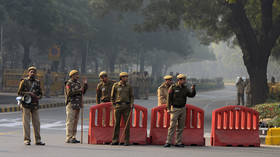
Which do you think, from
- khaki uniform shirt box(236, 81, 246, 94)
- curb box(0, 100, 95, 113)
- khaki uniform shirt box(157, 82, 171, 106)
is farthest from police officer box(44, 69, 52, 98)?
khaki uniform shirt box(157, 82, 171, 106)

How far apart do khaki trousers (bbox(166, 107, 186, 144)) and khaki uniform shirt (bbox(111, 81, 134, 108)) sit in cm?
94

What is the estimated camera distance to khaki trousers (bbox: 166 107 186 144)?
14219mm

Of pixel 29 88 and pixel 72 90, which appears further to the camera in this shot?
pixel 72 90

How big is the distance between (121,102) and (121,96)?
13 cm

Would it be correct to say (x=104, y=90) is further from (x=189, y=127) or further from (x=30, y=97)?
(x=30, y=97)

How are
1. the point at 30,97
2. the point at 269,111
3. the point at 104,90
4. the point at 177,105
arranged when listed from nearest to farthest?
the point at 30,97 → the point at 177,105 → the point at 104,90 → the point at 269,111

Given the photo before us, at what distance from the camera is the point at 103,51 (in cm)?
7150

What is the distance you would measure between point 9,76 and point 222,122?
93.1 feet

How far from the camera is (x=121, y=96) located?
46.8ft

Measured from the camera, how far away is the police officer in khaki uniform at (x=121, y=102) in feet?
46.8

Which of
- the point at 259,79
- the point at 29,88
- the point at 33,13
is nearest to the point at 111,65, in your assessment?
the point at 33,13

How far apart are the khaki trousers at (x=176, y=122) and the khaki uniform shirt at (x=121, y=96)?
94cm

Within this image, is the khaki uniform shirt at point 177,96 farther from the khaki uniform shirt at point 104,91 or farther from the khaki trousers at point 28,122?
the khaki trousers at point 28,122

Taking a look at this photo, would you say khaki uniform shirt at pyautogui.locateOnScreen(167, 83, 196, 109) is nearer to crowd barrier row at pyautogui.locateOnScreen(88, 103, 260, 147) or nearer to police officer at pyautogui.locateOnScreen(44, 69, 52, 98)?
crowd barrier row at pyautogui.locateOnScreen(88, 103, 260, 147)
